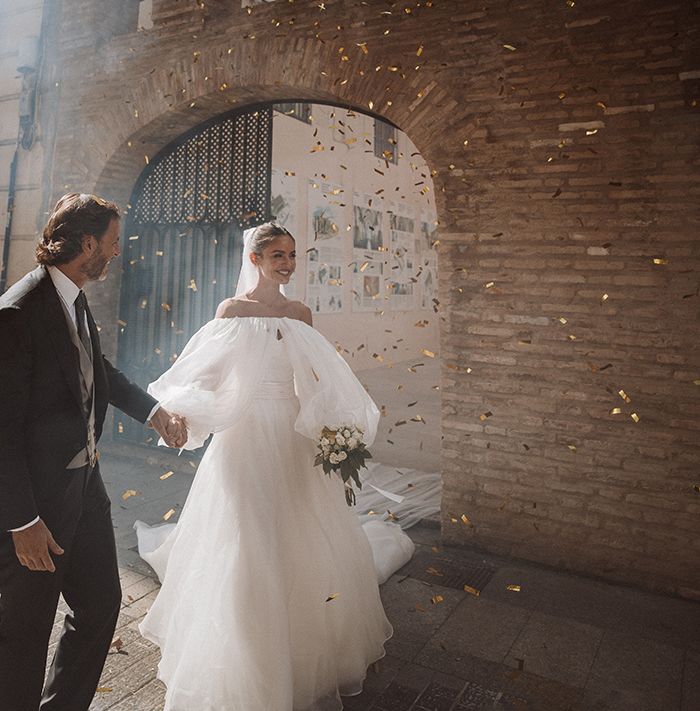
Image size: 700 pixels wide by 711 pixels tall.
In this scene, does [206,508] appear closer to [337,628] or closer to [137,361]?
[337,628]

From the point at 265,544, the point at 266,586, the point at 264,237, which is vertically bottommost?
the point at 266,586

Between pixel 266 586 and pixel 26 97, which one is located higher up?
pixel 26 97

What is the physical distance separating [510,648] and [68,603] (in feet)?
7.44

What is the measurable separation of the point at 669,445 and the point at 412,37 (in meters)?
3.60

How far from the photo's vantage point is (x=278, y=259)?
306 centimetres

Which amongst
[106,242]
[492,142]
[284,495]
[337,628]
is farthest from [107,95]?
[337,628]

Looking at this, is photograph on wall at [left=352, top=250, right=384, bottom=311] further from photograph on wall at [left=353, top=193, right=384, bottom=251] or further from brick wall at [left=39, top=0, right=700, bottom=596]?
brick wall at [left=39, top=0, right=700, bottom=596]

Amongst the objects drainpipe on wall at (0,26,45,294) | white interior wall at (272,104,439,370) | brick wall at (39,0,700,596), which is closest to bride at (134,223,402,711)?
brick wall at (39,0,700,596)

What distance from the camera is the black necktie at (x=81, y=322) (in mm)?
2230

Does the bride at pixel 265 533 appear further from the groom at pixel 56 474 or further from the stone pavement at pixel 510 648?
the groom at pixel 56 474

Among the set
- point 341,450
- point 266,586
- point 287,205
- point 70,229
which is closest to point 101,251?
point 70,229

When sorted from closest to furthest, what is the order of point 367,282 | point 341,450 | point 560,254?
point 341,450
point 560,254
point 367,282

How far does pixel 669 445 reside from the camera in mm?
3887

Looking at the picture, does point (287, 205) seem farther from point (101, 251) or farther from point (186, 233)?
point (101, 251)
